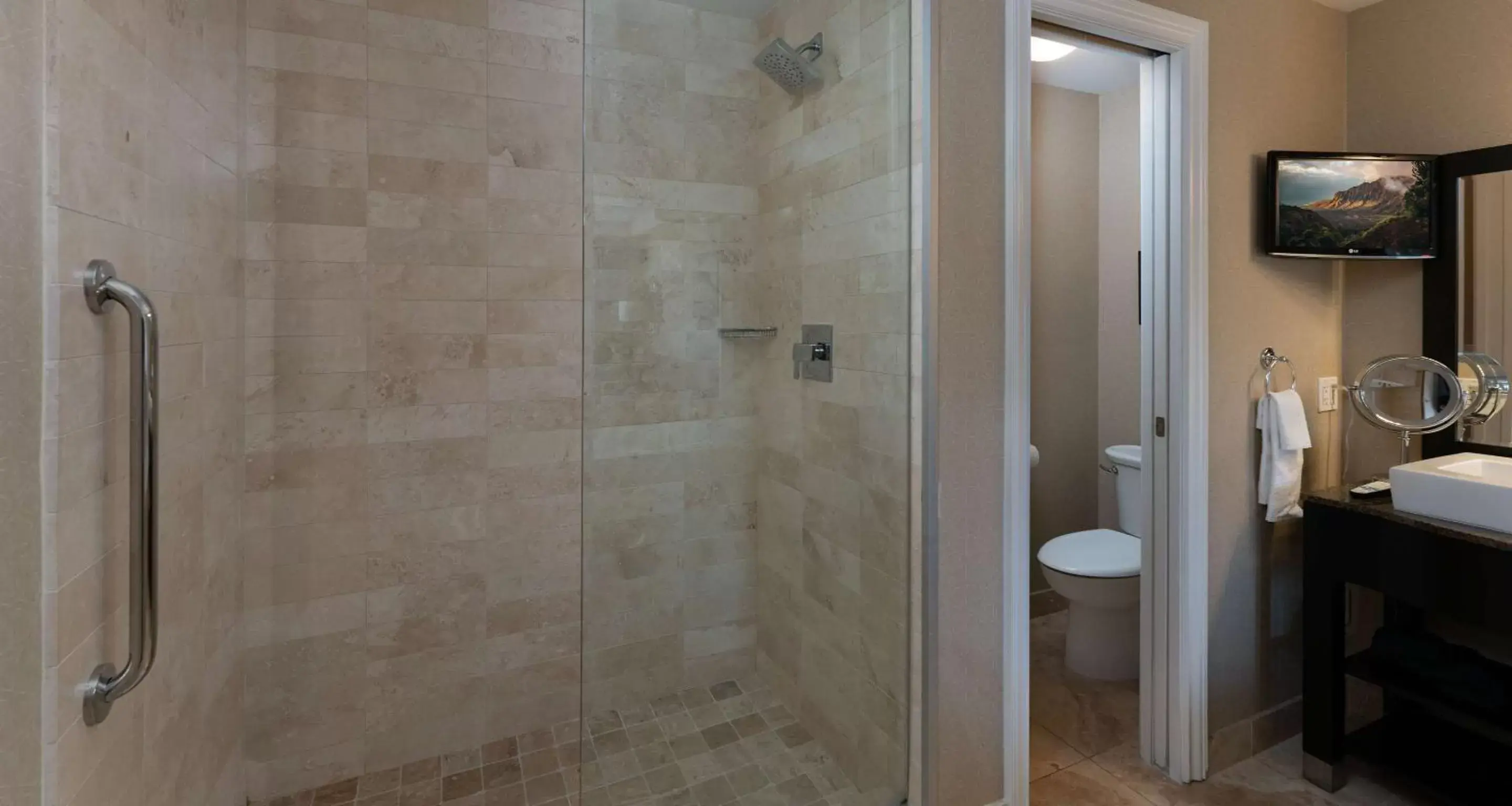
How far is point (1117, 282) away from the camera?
3158mm

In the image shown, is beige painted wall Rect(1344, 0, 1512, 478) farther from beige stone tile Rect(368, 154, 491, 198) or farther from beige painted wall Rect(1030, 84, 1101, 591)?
beige stone tile Rect(368, 154, 491, 198)

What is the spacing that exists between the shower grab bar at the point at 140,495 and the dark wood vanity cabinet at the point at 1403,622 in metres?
2.68

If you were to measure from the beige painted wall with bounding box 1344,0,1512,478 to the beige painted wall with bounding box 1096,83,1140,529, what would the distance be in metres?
0.85

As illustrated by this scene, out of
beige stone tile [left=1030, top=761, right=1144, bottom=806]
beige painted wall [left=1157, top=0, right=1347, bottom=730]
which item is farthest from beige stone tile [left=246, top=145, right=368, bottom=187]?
beige stone tile [left=1030, top=761, right=1144, bottom=806]

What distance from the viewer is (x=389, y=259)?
1.97m

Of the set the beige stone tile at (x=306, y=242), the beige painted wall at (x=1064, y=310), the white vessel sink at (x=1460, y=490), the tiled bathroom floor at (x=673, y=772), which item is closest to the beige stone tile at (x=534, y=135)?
the beige stone tile at (x=306, y=242)

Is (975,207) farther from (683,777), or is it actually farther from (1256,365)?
(683,777)

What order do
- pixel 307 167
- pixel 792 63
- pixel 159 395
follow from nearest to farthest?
1. pixel 159 395
2. pixel 792 63
3. pixel 307 167

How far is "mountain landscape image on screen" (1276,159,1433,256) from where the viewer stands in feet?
6.66

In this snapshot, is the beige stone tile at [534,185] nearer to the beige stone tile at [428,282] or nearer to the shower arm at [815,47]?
the beige stone tile at [428,282]

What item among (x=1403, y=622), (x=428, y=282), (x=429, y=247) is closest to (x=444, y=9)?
(x=429, y=247)

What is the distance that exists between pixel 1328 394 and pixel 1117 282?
1.08 metres

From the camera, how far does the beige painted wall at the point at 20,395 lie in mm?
873

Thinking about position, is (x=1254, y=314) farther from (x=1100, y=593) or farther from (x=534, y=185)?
(x=534, y=185)
